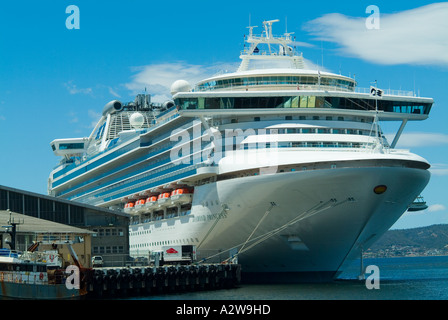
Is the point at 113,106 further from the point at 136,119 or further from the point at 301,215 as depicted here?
the point at 301,215

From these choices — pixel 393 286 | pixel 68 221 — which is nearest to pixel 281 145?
pixel 393 286

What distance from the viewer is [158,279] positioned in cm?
4503

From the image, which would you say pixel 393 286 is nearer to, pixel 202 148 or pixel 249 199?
pixel 249 199

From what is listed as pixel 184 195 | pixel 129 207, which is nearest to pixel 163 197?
pixel 184 195

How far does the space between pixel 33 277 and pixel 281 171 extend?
46.2ft

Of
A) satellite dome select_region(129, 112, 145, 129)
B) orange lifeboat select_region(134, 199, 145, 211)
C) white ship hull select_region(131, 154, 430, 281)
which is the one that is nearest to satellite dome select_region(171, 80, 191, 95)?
orange lifeboat select_region(134, 199, 145, 211)

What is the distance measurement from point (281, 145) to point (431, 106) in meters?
11.4

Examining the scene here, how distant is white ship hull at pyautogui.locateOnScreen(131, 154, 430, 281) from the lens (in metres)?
43.1

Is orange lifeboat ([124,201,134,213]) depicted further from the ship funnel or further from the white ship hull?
the ship funnel

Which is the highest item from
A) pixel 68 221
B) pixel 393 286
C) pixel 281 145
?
pixel 281 145

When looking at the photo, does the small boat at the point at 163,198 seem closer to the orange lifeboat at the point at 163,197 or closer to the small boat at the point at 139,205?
the orange lifeboat at the point at 163,197

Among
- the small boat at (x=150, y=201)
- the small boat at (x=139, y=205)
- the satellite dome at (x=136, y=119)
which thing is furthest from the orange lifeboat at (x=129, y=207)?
the satellite dome at (x=136, y=119)

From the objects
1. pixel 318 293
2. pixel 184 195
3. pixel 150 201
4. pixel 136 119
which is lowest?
pixel 318 293
